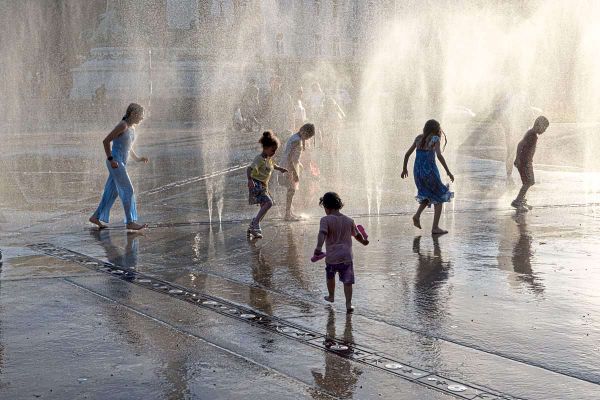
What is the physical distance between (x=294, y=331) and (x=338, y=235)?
103cm

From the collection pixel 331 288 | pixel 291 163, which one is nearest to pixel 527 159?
pixel 291 163

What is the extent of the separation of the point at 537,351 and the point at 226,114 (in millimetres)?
34443

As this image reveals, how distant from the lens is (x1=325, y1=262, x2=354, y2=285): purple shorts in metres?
7.63

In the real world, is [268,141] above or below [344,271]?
above

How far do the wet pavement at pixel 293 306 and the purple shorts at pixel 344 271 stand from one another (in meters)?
0.27

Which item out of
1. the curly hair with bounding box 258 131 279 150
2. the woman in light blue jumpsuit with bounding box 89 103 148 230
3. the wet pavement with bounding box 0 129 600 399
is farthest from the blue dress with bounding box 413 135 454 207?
the woman in light blue jumpsuit with bounding box 89 103 148 230

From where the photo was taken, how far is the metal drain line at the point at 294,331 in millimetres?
5734

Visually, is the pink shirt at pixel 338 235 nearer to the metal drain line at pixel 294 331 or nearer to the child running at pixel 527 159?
the metal drain line at pixel 294 331

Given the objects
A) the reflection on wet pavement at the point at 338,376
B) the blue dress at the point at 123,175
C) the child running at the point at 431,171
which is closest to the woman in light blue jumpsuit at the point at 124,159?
the blue dress at the point at 123,175

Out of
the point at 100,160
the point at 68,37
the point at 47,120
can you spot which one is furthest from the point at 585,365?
the point at 68,37

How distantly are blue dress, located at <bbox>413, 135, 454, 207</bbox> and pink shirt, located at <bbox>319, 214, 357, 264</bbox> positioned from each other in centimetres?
389

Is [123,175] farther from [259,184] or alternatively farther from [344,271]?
[344,271]

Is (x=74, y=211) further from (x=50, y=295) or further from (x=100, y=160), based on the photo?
(x=100, y=160)

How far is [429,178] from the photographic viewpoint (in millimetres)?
11398
